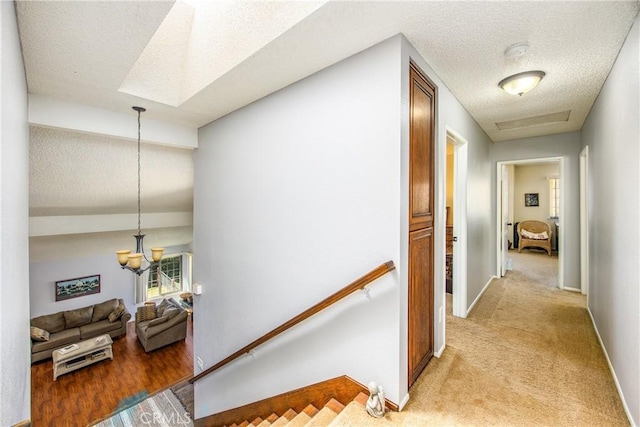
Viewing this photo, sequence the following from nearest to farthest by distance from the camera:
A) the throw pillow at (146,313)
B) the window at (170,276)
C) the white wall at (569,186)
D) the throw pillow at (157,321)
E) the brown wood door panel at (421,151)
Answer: the brown wood door panel at (421,151) < the white wall at (569,186) < the throw pillow at (157,321) < the throw pillow at (146,313) < the window at (170,276)

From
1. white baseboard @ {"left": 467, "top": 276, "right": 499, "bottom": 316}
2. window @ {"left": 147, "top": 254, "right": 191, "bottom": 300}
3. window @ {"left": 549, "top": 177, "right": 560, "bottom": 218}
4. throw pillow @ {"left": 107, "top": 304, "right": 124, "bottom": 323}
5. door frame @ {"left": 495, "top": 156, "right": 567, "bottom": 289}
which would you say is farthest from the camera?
window @ {"left": 147, "top": 254, "right": 191, "bottom": 300}

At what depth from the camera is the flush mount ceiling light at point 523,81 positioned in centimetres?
209

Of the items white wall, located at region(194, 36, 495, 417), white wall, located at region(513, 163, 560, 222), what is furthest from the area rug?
white wall, located at region(513, 163, 560, 222)

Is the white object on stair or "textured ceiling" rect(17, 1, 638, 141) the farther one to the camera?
the white object on stair

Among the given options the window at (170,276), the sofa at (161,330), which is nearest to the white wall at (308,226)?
the sofa at (161,330)

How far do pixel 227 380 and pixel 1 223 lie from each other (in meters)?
2.75

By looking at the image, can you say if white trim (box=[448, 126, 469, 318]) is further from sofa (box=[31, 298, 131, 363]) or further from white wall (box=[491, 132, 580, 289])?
sofa (box=[31, 298, 131, 363])

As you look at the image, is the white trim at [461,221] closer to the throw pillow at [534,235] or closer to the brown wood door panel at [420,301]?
the brown wood door panel at [420,301]

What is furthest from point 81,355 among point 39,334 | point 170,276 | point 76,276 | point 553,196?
point 553,196

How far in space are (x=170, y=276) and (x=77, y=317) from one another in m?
2.73

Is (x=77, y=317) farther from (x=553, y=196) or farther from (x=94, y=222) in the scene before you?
(x=553, y=196)

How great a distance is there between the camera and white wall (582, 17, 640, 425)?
1.54 m

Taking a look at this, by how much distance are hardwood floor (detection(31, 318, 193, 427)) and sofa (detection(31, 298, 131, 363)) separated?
0.33m

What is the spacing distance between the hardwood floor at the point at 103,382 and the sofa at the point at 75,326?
331mm
